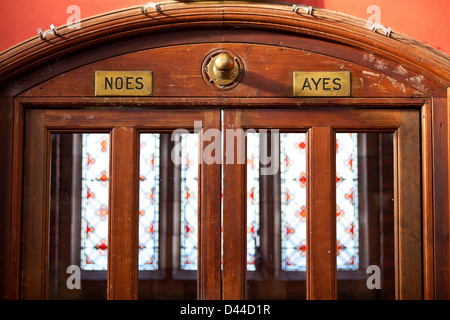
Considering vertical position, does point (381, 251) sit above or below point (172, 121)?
below

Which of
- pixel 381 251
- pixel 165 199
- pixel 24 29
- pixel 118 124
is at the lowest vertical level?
pixel 381 251

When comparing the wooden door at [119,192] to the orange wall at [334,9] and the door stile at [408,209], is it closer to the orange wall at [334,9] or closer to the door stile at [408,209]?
the orange wall at [334,9]

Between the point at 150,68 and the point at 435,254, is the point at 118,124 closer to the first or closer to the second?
the point at 150,68

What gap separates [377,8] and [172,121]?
1005 millimetres

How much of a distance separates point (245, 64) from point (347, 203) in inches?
128

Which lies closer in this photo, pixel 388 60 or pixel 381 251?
pixel 388 60

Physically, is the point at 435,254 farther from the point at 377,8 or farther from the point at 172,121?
the point at 172,121

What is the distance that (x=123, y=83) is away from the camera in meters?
2.32

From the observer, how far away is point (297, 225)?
5.25 m

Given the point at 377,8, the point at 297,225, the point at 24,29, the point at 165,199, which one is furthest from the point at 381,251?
the point at 24,29

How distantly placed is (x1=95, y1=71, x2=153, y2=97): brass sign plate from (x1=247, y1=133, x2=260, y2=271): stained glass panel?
2.94 metres

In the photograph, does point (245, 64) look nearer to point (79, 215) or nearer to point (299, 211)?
point (299, 211)

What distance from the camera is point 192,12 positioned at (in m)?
2.26

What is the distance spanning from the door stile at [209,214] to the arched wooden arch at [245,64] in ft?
0.51
